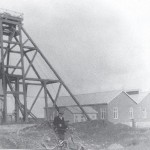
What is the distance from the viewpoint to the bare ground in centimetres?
1560

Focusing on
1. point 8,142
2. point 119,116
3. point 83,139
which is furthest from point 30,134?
point 119,116

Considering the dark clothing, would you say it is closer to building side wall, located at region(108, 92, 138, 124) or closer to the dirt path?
the dirt path

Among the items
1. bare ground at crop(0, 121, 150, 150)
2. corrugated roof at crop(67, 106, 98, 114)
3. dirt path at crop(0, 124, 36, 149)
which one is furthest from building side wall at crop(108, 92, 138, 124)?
dirt path at crop(0, 124, 36, 149)

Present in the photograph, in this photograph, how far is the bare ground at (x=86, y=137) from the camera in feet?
51.2

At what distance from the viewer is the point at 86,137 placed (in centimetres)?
2083

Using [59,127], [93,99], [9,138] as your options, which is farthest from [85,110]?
[59,127]

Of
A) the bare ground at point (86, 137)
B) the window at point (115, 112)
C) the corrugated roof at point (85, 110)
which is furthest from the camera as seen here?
the window at point (115, 112)

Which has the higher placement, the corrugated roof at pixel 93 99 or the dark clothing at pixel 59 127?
the corrugated roof at pixel 93 99

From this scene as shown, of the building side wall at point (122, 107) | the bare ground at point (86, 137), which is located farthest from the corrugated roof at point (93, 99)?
the bare ground at point (86, 137)

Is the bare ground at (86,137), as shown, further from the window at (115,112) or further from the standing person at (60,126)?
the window at (115,112)

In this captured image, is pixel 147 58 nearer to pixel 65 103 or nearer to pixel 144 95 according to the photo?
pixel 65 103

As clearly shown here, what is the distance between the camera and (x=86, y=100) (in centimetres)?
4656

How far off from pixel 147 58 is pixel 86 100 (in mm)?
28161

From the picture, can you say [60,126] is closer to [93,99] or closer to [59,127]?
[59,127]
